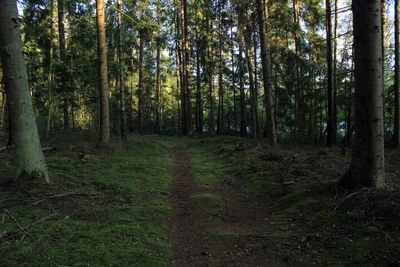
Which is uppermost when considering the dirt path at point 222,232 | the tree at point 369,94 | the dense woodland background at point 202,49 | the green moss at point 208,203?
the dense woodland background at point 202,49

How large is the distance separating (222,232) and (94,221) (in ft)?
7.35

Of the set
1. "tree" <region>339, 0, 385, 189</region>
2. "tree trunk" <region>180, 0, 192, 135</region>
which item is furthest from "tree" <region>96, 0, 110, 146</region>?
"tree trunk" <region>180, 0, 192, 135</region>

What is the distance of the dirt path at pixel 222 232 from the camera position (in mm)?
3850

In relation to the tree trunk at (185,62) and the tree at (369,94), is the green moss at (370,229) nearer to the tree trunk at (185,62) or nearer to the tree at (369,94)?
the tree at (369,94)

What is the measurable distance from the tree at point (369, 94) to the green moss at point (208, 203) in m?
2.79

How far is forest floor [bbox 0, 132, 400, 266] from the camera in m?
3.56

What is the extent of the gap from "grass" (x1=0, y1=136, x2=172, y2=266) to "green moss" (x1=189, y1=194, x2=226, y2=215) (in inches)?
27.3

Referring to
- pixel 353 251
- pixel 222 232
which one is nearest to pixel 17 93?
pixel 222 232

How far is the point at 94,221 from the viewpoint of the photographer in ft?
15.2

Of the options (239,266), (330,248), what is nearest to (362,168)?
(330,248)

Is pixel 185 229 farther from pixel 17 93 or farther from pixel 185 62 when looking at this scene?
pixel 185 62

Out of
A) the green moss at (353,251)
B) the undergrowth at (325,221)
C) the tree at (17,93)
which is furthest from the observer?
the tree at (17,93)

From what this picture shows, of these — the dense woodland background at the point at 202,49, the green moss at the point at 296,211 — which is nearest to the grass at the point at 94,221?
the green moss at the point at 296,211

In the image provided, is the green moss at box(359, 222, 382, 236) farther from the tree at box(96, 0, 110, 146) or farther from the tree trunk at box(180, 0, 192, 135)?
the tree trunk at box(180, 0, 192, 135)
